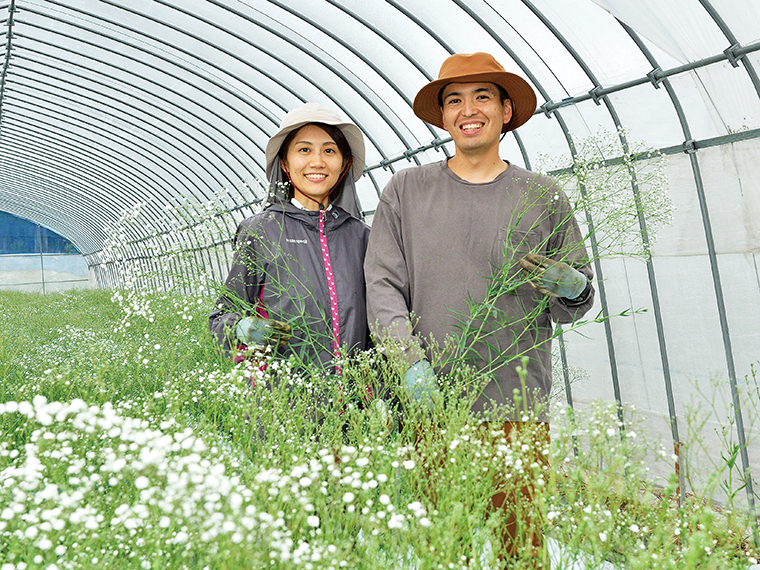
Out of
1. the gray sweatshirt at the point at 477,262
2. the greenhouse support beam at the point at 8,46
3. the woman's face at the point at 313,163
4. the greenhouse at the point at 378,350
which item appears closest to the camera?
the greenhouse at the point at 378,350

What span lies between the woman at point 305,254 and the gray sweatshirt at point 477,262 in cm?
20

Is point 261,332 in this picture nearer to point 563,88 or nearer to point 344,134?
point 344,134

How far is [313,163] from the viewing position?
8.50ft

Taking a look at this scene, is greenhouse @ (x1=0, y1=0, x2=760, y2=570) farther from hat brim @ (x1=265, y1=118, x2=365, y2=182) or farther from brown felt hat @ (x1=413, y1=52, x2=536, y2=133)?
brown felt hat @ (x1=413, y1=52, x2=536, y2=133)

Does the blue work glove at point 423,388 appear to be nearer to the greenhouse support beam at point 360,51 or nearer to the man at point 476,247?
the man at point 476,247

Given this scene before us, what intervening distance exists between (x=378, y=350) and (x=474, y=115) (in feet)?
3.46

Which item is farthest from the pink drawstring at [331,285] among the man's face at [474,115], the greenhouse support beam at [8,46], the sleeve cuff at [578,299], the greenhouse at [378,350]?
the greenhouse support beam at [8,46]

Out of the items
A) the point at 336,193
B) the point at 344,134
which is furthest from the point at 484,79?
the point at 336,193

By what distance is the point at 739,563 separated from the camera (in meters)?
1.21

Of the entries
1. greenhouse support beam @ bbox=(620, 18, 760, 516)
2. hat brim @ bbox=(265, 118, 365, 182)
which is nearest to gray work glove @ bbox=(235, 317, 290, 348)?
hat brim @ bbox=(265, 118, 365, 182)

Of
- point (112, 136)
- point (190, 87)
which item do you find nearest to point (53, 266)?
point (112, 136)

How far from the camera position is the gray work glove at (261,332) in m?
2.18

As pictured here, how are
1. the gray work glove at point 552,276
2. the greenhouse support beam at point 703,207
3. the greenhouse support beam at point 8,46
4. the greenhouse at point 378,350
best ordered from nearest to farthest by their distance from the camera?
the greenhouse at point 378,350, the gray work glove at point 552,276, the greenhouse support beam at point 703,207, the greenhouse support beam at point 8,46

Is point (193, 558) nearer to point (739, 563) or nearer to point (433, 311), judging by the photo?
point (739, 563)
